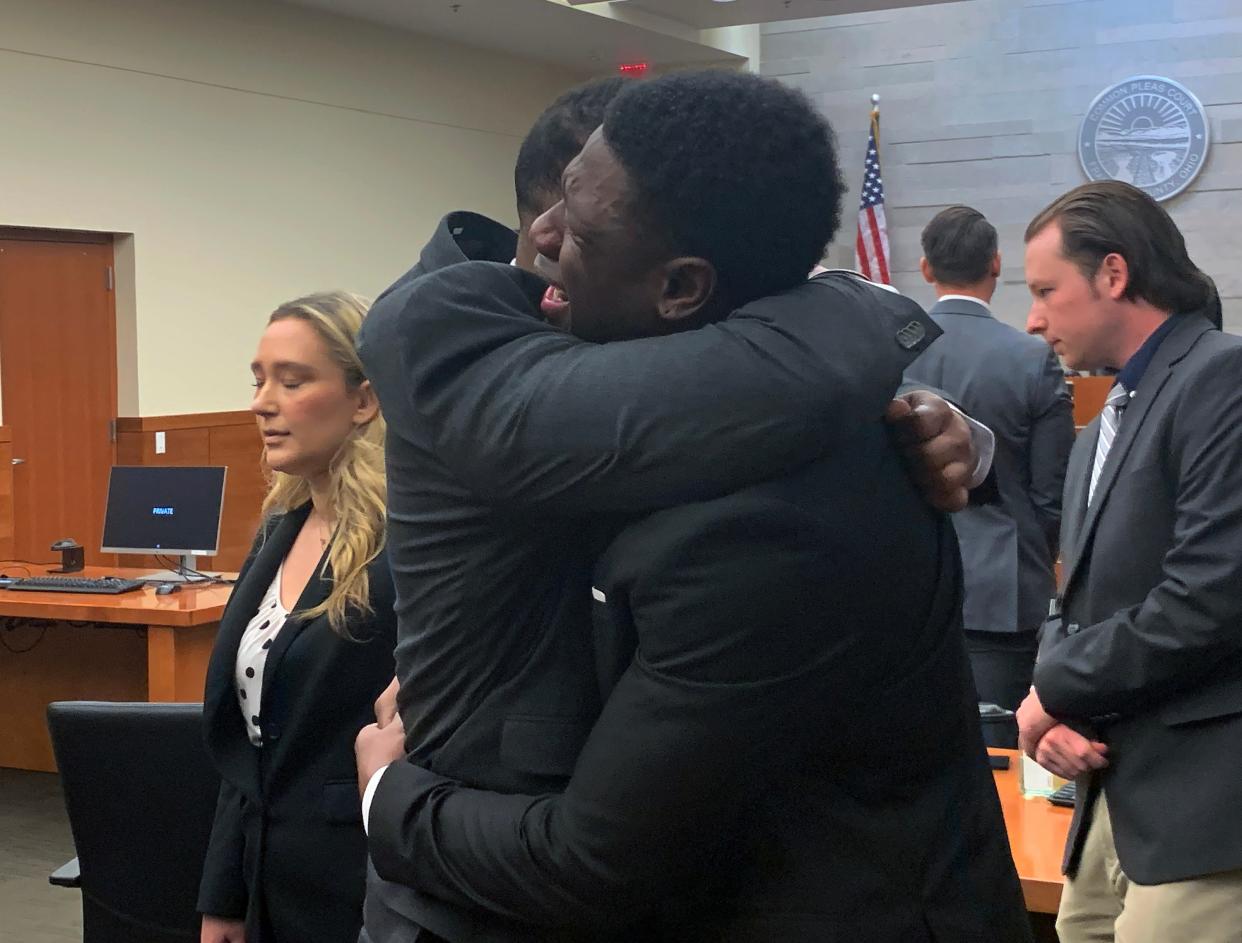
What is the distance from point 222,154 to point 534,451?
8.63 meters

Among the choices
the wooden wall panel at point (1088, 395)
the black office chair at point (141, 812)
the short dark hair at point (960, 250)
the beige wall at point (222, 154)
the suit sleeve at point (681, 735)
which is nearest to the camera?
the suit sleeve at point (681, 735)

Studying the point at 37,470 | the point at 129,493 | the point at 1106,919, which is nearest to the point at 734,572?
the point at 1106,919

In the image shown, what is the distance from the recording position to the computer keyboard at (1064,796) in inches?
88.1

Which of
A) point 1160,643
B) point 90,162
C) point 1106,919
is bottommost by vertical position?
point 1106,919

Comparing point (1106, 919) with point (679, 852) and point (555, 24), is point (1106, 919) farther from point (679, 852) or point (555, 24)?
point (555, 24)

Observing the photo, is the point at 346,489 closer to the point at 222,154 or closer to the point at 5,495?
the point at 5,495

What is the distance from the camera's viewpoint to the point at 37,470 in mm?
8125

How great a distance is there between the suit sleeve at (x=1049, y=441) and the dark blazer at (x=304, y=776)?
7.07ft

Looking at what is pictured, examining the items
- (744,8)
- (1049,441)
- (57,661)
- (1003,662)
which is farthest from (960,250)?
(744,8)

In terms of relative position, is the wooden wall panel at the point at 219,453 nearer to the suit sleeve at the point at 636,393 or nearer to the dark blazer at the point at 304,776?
the dark blazer at the point at 304,776

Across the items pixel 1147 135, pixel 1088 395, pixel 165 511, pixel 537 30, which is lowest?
pixel 165 511

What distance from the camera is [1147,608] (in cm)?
185

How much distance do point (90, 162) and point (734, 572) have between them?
319 inches

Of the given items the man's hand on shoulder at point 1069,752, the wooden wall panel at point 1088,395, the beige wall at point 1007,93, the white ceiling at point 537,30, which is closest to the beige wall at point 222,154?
the white ceiling at point 537,30
